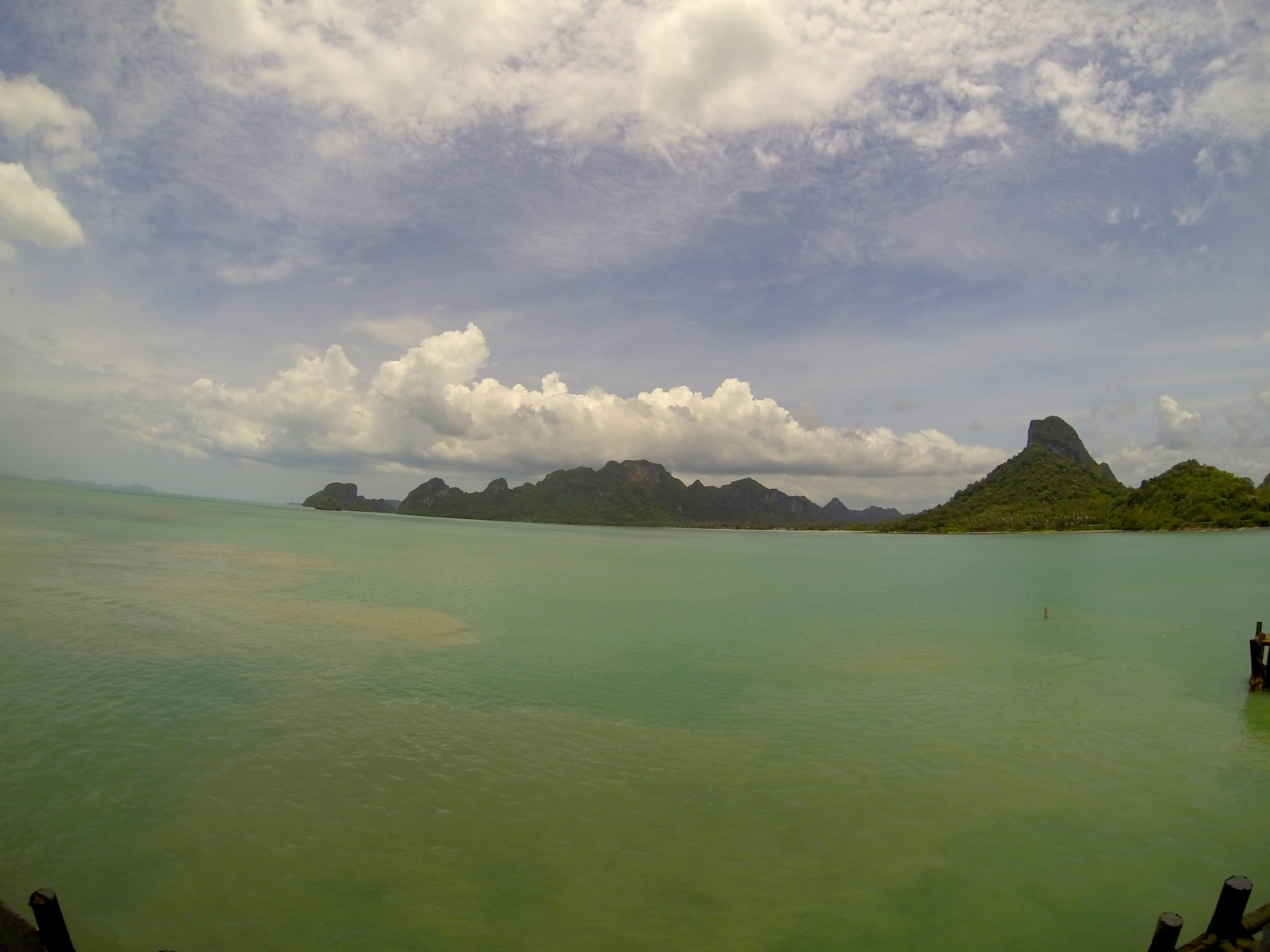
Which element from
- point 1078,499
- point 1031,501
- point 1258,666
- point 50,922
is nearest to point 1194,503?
point 1078,499

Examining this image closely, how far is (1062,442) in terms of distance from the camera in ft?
637

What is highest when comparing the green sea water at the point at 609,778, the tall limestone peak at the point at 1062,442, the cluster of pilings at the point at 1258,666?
the tall limestone peak at the point at 1062,442

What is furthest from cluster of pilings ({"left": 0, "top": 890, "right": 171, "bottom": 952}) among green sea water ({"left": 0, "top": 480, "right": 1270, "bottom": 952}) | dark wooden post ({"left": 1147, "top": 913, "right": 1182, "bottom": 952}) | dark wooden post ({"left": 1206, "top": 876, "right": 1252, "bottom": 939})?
dark wooden post ({"left": 1206, "top": 876, "right": 1252, "bottom": 939})

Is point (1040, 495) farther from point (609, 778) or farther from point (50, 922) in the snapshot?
point (50, 922)

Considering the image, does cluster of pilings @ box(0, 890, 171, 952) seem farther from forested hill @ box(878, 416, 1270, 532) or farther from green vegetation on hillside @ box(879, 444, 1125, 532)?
green vegetation on hillside @ box(879, 444, 1125, 532)

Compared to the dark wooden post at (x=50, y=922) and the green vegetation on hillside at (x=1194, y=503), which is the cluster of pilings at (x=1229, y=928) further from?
the green vegetation on hillside at (x=1194, y=503)

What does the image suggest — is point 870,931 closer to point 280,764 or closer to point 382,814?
point 382,814

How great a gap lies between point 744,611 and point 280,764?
83.4ft

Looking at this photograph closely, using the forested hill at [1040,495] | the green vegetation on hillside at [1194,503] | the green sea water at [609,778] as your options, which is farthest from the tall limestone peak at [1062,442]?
the green sea water at [609,778]

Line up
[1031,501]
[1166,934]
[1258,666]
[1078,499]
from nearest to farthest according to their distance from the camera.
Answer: [1166,934] → [1258,666] → [1078,499] → [1031,501]

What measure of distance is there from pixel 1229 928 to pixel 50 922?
10991mm

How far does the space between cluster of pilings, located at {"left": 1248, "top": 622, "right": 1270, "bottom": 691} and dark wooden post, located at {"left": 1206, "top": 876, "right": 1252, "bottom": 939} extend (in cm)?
1815

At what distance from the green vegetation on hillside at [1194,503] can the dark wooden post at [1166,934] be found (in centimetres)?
15031

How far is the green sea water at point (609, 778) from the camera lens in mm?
8359
